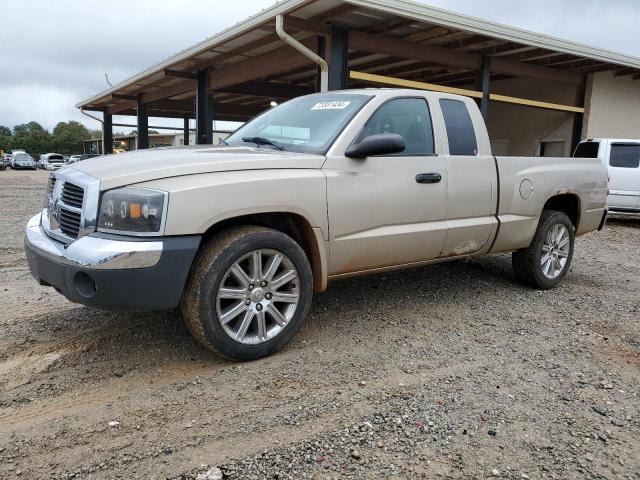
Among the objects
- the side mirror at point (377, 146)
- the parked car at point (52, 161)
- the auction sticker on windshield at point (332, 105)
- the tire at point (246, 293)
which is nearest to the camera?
the tire at point (246, 293)

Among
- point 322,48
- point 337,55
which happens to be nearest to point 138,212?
point 337,55

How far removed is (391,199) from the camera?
4.04 m

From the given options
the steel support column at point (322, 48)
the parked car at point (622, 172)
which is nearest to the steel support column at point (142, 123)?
the steel support column at point (322, 48)

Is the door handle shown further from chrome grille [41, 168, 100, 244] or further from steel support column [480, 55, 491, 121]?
steel support column [480, 55, 491, 121]

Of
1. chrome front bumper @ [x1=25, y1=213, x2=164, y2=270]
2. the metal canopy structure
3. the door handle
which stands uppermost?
the metal canopy structure

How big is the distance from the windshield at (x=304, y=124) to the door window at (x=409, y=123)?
199 millimetres

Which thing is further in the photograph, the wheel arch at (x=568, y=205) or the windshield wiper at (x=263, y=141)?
the wheel arch at (x=568, y=205)

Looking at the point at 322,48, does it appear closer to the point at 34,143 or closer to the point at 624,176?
the point at 624,176

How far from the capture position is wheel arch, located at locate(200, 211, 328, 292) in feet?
11.8

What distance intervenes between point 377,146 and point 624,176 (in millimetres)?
10105

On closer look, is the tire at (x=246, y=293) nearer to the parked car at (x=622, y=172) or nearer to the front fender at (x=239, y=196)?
the front fender at (x=239, y=196)

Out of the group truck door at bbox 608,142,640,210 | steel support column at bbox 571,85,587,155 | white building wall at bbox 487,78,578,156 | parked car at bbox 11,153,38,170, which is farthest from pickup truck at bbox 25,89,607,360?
parked car at bbox 11,153,38,170

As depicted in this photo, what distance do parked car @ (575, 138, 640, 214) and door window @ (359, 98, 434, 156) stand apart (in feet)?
28.9

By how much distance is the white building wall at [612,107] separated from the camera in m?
14.4
